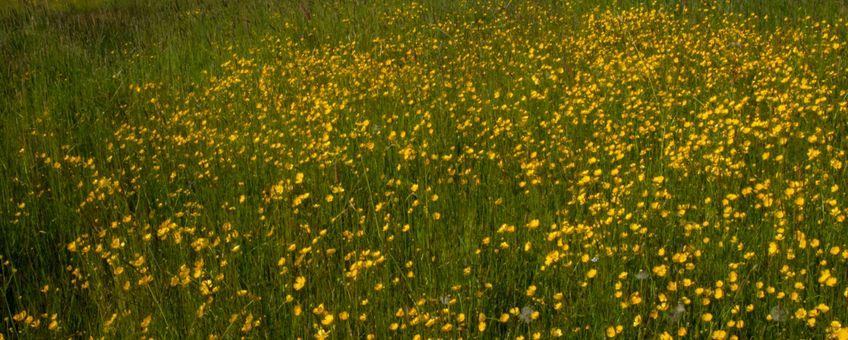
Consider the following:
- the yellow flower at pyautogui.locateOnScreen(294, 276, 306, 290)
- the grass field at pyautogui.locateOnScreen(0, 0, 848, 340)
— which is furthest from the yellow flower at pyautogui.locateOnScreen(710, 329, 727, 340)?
the yellow flower at pyautogui.locateOnScreen(294, 276, 306, 290)

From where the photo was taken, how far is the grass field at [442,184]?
2391mm

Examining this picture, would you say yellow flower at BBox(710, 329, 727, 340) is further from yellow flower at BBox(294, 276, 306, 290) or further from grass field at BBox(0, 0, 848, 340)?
yellow flower at BBox(294, 276, 306, 290)

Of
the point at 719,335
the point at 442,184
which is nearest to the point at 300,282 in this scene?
the point at 442,184

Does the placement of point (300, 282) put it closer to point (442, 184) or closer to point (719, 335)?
point (442, 184)

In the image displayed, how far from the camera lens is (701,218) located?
2.89 meters

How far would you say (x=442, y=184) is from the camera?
3.42 metres

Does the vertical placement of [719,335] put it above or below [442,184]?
above

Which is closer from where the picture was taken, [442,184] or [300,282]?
[300,282]

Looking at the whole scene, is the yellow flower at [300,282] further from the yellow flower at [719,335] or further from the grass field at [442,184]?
the yellow flower at [719,335]

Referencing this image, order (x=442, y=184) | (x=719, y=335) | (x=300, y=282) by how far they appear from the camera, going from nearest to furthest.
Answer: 1. (x=719, y=335)
2. (x=300, y=282)
3. (x=442, y=184)

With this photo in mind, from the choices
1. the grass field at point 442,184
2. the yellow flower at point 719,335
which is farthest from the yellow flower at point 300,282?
the yellow flower at point 719,335

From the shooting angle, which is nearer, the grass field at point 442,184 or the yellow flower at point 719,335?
the yellow flower at point 719,335

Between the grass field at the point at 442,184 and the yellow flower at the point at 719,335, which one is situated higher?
the yellow flower at the point at 719,335

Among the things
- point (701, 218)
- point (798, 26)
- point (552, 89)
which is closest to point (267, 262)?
point (701, 218)
